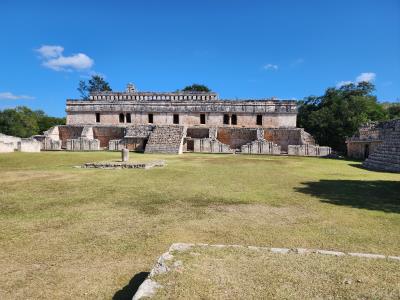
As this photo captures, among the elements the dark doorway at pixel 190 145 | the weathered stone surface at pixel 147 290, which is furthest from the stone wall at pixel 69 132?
the weathered stone surface at pixel 147 290

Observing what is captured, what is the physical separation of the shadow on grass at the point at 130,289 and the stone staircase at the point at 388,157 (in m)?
13.2

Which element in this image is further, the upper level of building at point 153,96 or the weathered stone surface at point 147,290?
the upper level of building at point 153,96

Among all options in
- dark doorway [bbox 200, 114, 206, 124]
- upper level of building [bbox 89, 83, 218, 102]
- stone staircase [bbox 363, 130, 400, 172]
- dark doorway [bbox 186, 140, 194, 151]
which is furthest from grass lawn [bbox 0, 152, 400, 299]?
upper level of building [bbox 89, 83, 218, 102]

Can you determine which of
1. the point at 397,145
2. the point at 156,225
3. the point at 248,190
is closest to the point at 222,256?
the point at 156,225

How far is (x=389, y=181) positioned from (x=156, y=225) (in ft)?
28.4

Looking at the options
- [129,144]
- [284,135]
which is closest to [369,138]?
[284,135]

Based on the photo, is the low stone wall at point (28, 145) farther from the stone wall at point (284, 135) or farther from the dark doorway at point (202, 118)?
the stone wall at point (284, 135)

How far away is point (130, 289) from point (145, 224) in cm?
205

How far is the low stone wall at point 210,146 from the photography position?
2497 cm

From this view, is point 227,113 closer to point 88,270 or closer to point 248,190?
point 248,190

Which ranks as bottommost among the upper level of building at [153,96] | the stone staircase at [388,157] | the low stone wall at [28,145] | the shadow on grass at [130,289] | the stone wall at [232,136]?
the shadow on grass at [130,289]

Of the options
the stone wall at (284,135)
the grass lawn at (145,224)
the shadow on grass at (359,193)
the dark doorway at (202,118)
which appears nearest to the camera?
the grass lawn at (145,224)

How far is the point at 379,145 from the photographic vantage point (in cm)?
1809

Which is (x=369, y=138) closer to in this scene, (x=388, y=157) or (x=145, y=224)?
(x=388, y=157)
